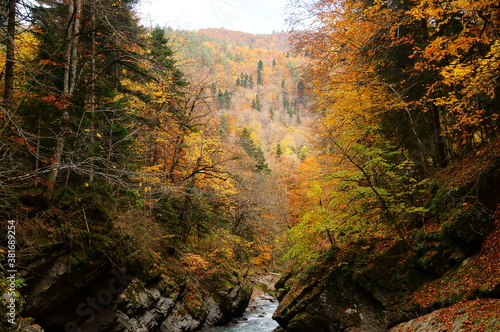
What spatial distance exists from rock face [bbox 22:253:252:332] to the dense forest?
0.05 meters

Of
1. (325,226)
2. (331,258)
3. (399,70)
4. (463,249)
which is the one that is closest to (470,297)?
(463,249)

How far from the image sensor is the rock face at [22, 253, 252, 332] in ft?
21.6

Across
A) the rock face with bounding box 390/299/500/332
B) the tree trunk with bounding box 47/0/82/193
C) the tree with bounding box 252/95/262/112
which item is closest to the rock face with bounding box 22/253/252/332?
the tree trunk with bounding box 47/0/82/193

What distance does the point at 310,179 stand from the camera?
1128cm

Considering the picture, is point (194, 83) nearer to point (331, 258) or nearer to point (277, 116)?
point (331, 258)

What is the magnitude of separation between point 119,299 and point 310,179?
24.9 feet

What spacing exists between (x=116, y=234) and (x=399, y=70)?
11.1 metres

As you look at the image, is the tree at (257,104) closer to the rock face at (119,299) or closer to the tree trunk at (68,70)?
the rock face at (119,299)

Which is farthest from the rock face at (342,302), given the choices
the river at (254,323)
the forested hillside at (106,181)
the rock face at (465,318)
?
the forested hillside at (106,181)

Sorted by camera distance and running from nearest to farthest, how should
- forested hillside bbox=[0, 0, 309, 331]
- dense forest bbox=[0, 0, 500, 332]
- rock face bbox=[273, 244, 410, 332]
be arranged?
forested hillside bbox=[0, 0, 309, 331]
dense forest bbox=[0, 0, 500, 332]
rock face bbox=[273, 244, 410, 332]

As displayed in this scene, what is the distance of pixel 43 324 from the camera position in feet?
21.9

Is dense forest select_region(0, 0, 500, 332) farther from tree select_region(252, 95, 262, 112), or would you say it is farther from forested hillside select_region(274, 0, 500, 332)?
tree select_region(252, 95, 262, 112)

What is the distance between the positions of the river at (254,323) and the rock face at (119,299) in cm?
62

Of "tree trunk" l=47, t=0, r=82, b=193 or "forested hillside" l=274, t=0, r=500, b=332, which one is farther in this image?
"forested hillside" l=274, t=0, r=500, b=332
